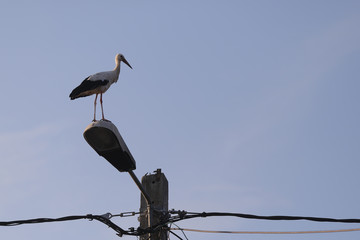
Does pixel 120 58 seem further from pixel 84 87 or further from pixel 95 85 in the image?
pixel 84 87

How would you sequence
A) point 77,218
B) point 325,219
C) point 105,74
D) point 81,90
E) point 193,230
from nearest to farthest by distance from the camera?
point 325,219 < point 77,218 < point 193,230 < point 81,90 < point 105,74

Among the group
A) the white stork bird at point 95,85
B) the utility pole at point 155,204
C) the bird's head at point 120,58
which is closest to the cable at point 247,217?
the utility pole at point 155,204

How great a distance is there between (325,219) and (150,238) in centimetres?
170

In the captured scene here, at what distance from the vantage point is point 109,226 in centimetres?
559

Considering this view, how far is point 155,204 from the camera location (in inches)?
230

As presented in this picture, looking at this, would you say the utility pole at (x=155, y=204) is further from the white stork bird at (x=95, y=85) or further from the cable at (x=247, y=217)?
the white stork bird at (x=95, y=85)

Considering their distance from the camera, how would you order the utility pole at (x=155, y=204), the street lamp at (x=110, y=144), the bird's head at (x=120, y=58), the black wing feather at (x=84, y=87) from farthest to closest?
the bird's head at (x=120, y=58), the black wing feather at (x=84, y=87), the utility pole at (x=155, y=204), the street lamp at (x=110, y=144)

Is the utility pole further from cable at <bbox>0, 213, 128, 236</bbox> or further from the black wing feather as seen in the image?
the black wing feather

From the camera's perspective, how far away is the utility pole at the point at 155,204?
5707mm

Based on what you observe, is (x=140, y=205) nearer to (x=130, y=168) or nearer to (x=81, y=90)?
(x=130, y=168)

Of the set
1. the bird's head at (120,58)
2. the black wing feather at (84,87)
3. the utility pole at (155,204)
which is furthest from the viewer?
the bird's head at (120,58)

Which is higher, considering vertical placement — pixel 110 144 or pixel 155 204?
pixel 110 144

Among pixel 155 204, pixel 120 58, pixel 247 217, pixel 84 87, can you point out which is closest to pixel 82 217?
pixel 155 204

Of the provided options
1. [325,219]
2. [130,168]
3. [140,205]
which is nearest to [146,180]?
[140,205]
